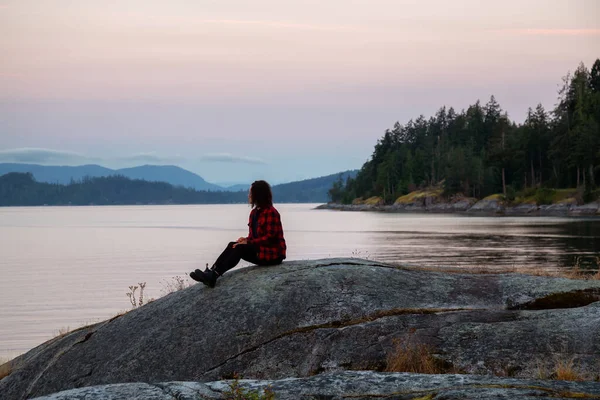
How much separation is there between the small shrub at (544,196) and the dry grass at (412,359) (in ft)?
423

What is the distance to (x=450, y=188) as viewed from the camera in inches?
6806

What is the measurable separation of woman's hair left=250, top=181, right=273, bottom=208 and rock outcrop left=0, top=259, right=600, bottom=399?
1266 mm

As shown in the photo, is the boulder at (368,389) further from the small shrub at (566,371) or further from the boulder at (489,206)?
the boulder at (489,206)

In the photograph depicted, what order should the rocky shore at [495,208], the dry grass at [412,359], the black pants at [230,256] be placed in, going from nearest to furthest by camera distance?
1. the dry grass at [412,359]
2. the black pants at [230,256]
3. the rocky shore at [495,208]

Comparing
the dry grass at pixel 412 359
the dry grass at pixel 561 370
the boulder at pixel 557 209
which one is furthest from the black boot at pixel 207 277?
the boulder at pixel 557 209

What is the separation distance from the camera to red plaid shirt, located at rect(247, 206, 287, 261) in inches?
455

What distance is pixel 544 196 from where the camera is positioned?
129500 mm

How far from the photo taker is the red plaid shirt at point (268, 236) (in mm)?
11562

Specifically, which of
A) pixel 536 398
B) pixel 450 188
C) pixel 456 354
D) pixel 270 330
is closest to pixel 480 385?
pixel 536 398

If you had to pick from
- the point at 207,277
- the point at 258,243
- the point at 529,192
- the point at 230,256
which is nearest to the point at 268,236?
the point at 258,243

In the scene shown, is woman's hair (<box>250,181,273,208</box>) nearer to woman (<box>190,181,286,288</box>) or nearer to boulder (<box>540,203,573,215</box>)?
woman (<box>190,181,286,288</box>)

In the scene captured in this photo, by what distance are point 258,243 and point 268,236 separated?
24cm

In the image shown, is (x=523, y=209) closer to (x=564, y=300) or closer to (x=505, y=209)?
(x=505, y=209)

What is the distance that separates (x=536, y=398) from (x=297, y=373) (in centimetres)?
457
